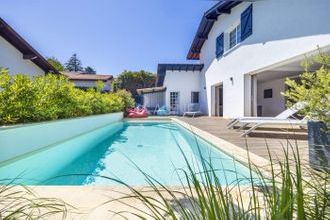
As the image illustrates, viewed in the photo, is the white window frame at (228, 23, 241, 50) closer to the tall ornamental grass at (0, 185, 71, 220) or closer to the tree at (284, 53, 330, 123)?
the tree at (284, 53, 330, 123)

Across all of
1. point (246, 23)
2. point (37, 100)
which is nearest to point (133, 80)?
point (246, 23)

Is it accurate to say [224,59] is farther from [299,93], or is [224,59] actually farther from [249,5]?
[299,93]

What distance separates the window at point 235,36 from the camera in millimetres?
15429

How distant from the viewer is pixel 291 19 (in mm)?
10242

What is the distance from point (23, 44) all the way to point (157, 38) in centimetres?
1728

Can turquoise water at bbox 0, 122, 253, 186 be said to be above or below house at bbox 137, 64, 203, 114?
below

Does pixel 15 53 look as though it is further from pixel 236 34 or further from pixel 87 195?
pixel 87 195

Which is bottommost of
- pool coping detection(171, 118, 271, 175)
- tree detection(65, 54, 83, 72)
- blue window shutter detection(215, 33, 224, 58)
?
pool coping detection(171, 118, 271, 175)

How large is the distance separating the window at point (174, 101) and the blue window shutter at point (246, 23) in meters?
11.5

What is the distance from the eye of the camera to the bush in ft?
24.0

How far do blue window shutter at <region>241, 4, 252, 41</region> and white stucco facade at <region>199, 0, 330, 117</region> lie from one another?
28cm

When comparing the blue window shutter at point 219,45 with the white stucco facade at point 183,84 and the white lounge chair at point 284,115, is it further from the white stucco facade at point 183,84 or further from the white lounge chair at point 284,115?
the white lounge chair at point 284,115

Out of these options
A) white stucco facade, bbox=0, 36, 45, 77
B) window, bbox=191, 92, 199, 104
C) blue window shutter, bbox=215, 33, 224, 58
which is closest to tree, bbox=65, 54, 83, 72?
window, bbox=191, 92, 199, 104

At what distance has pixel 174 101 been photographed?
25.3 m
